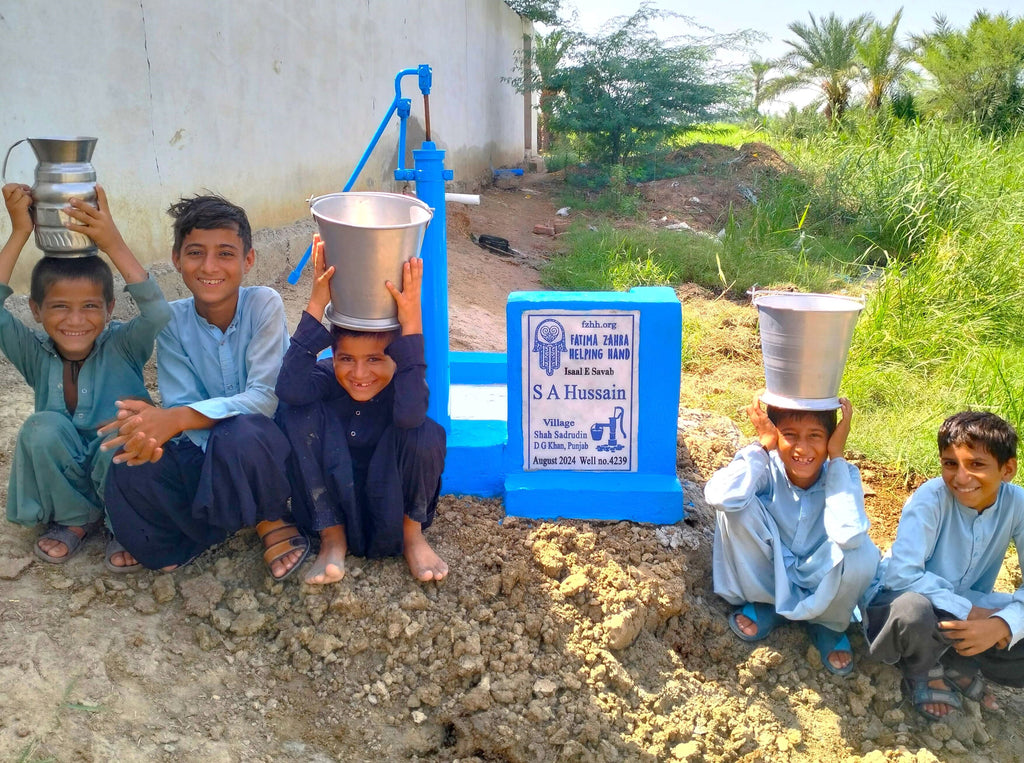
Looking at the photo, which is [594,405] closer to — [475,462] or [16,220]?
[475,462]

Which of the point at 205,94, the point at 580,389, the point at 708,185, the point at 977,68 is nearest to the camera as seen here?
the point at 580,389

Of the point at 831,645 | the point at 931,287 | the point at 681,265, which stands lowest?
the point at 831,645

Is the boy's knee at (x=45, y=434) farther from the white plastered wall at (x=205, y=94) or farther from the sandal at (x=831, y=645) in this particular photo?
the sandal at (x=831, y=645)

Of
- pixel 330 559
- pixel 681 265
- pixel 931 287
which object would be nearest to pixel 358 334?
pixel 330 559

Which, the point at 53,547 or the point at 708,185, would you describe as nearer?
the point at 53,547

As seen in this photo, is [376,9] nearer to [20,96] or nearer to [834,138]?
[20,96]

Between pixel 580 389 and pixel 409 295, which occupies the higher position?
pixel 409 295

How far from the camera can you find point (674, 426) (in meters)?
2.84

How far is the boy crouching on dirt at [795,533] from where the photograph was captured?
2396mm

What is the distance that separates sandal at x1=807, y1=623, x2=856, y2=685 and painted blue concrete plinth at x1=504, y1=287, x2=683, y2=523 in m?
0.58

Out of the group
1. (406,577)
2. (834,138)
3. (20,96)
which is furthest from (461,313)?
(834,138)

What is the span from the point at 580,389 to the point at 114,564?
4.97 feet

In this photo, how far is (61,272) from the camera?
2.35m

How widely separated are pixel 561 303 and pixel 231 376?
1.05 metres
